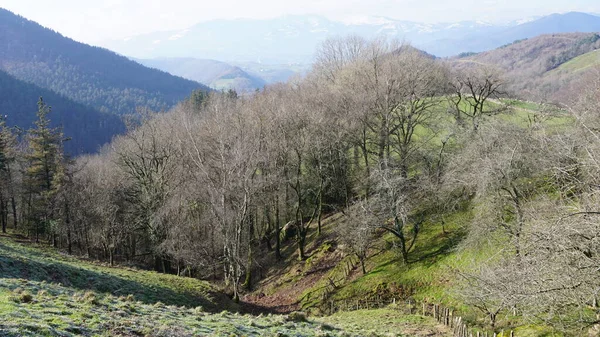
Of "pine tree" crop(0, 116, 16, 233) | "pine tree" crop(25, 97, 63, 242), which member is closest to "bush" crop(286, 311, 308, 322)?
"pine tree" crop(25, 97, 63, 242)

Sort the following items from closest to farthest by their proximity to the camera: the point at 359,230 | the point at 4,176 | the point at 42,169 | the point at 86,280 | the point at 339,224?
the point at 86,280 < the point at 359,230 < the point at 339,224 < the point at 42,169 < the point at 4,176

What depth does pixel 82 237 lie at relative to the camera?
4475 centimetres

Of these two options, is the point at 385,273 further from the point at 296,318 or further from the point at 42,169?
the point at 42,169

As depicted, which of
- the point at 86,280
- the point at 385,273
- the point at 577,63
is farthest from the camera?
the point at 577,63

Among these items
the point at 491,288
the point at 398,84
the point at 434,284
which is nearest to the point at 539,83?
the point at 398,84

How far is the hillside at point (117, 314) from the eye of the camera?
9.62m

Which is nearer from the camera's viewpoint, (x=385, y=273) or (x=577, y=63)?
(x=385, y=273)

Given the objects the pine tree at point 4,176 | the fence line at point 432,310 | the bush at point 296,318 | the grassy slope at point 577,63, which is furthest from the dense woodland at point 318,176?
the grassy slope at point 577,63

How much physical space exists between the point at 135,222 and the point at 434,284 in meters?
30.3

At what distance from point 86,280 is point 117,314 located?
922 cm

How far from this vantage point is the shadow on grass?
17.5 m

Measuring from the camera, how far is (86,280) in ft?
63.6

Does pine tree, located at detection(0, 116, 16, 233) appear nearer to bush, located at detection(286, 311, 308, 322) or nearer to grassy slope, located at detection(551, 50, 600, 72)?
bush, located at detection(286, 311, 308, 322)

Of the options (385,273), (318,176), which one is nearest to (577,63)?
(318,176)
